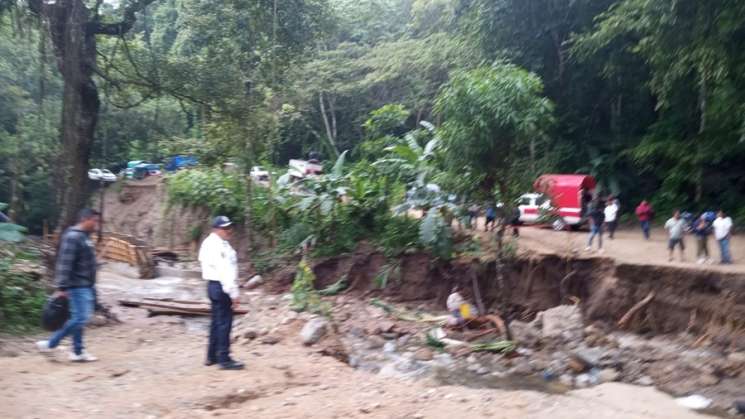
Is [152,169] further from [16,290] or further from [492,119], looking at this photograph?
[16,290]

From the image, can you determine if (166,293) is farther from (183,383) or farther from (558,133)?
(558,133)

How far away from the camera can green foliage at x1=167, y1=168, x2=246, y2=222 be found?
72.1ft

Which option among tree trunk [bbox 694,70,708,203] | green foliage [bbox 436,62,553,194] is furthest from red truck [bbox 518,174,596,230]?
green foliage [bbox 436,62,553,194]

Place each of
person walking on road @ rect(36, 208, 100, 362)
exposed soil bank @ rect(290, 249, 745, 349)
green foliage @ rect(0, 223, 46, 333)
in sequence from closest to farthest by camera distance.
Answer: person walking on road @ rect(36, 208, 100, 362), green foliage @ rect(0, 223, 46, 333), exposed soil bank @ rect(290, 249, 745, 349)

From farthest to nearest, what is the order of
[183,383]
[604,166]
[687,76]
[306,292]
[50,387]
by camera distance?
[604,166]
[687,76]
[306,292]
[183,383]
[50,387]

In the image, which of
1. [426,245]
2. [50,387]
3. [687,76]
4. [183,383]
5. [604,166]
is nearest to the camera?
[50,387]

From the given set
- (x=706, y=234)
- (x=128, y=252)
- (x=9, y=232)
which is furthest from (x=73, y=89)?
(x=706, y=234)

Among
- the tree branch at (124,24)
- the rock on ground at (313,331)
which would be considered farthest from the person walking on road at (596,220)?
the tree branch at (124,24)

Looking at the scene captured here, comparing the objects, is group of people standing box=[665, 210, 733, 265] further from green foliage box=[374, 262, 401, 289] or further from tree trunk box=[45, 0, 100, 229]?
tree trunk box=[45, 0, 100, 229]

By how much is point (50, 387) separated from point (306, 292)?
8.24 metres

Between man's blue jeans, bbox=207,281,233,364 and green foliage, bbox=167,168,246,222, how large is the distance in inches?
540

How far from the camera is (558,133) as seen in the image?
82.2 feet

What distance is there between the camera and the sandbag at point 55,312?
25.0 feet

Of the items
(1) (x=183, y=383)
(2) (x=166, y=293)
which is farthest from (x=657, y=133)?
(1) (x=183, y=383)
